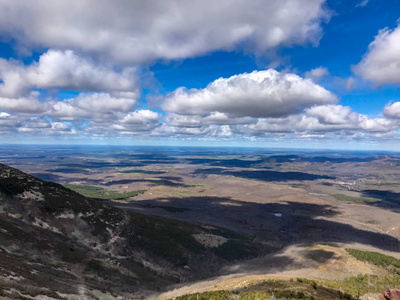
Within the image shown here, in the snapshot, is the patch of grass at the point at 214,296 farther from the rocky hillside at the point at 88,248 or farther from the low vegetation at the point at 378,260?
the low vegetation at the point at 378,260

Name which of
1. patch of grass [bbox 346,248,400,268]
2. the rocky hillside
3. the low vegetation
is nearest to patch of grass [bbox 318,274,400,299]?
the low vegetation

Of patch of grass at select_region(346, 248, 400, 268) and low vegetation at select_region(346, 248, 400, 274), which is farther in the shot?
patch of grass at select_region(346, 248, 400, 268)

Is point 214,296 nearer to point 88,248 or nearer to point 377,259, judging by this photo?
point 88,248

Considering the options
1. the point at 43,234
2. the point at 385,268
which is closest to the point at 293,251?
the point at 385,268

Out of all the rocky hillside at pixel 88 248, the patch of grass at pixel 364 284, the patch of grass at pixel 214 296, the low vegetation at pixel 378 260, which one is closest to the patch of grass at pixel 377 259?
the low vegetation at pixel 378 260

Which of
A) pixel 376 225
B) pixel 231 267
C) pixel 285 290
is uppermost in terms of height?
pixel 285 290

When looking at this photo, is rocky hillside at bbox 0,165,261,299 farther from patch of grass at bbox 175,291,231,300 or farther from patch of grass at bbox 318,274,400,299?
patch of grass at bbox 318,274,400,299

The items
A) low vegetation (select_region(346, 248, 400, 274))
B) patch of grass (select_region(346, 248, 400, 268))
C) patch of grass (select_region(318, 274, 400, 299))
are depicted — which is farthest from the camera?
patch of grass (select_region(346, 248, 400, 268))

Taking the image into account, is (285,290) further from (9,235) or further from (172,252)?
(9,235)
